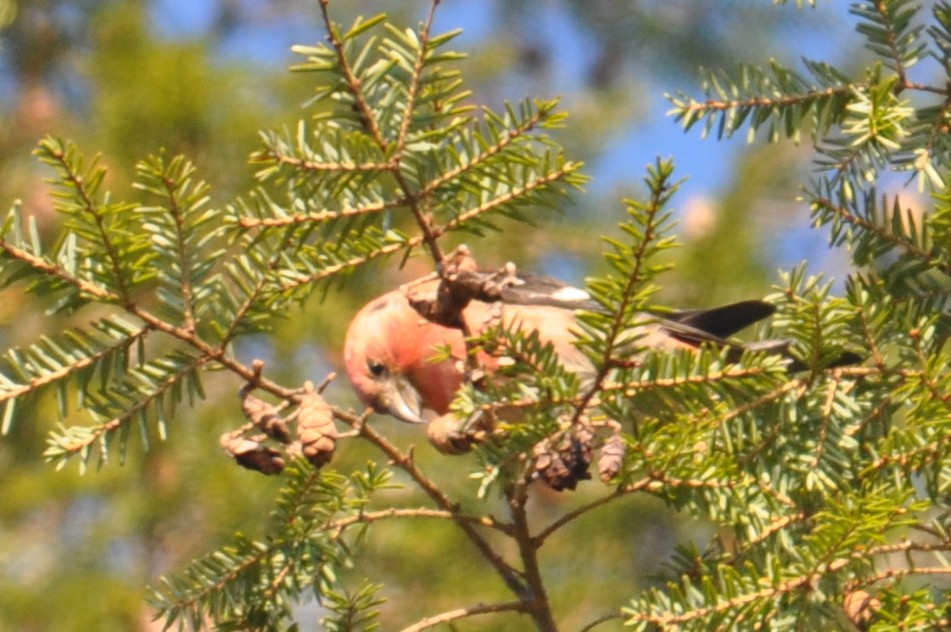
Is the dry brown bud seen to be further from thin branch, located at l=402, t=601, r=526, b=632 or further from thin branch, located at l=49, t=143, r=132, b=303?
thin branch, located at l=49, t=143, r=132, b=303

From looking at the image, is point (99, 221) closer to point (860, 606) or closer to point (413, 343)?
point (860, 606)

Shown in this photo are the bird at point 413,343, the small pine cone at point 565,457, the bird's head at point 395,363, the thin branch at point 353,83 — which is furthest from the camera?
the bird's head at point 395,363

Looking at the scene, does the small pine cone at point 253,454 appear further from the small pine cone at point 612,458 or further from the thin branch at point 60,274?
the small pine cone at point 612,458

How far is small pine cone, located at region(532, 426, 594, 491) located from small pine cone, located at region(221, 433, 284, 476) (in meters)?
0.34

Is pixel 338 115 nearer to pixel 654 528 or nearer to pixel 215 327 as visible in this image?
pixel 215 327

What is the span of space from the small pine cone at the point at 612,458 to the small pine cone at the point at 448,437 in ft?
0.81

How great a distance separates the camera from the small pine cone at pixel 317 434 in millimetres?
1574

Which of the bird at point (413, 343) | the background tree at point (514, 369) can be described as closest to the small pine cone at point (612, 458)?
the background tree at point (514, 369)

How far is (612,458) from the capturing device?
1570mm

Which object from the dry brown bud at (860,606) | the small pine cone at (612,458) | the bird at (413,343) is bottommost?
the dry brown bud at (860,606)

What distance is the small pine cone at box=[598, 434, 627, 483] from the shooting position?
5.15ft

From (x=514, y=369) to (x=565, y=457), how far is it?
0.12 meters

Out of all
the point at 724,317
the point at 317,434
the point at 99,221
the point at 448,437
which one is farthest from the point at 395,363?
the point at 99,221

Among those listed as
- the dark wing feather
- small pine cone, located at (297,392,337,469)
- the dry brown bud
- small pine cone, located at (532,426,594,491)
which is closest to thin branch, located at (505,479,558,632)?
small pine cone, located at (532,426,594,491)
